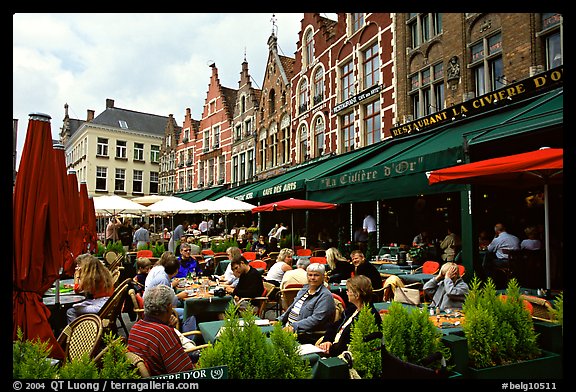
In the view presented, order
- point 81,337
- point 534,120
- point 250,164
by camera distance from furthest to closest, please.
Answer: point 250,164 → point 534,120 → point 81,337

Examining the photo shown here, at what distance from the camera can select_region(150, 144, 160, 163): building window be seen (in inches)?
1738

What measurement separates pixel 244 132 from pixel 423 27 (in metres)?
16.7

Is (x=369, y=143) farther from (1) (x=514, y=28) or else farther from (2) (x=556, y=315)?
(2) (x=556, y=315)

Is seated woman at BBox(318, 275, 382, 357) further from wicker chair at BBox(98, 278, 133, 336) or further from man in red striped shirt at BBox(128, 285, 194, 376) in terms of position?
wicker chair at BBox(98, 278, 133, 336)

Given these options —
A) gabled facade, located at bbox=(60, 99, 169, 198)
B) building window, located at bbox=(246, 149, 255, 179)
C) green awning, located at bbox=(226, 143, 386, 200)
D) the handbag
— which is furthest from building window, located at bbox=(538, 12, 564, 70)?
gabled facade, located at bbox=(60, 99, 169, 198)

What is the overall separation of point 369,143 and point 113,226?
37.7ft

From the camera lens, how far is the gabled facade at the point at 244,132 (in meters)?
26.9

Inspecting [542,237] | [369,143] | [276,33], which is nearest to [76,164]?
[276,33]

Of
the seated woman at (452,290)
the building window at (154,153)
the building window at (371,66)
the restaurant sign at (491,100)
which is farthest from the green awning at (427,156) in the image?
the building window at (154,153)

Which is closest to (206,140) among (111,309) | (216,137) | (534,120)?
(216,137)

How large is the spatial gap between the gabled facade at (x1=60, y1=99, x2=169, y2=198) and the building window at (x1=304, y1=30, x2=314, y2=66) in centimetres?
2794

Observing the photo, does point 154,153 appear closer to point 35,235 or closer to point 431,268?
point 431,268

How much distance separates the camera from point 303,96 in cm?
2122

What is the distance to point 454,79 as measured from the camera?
1195cm
